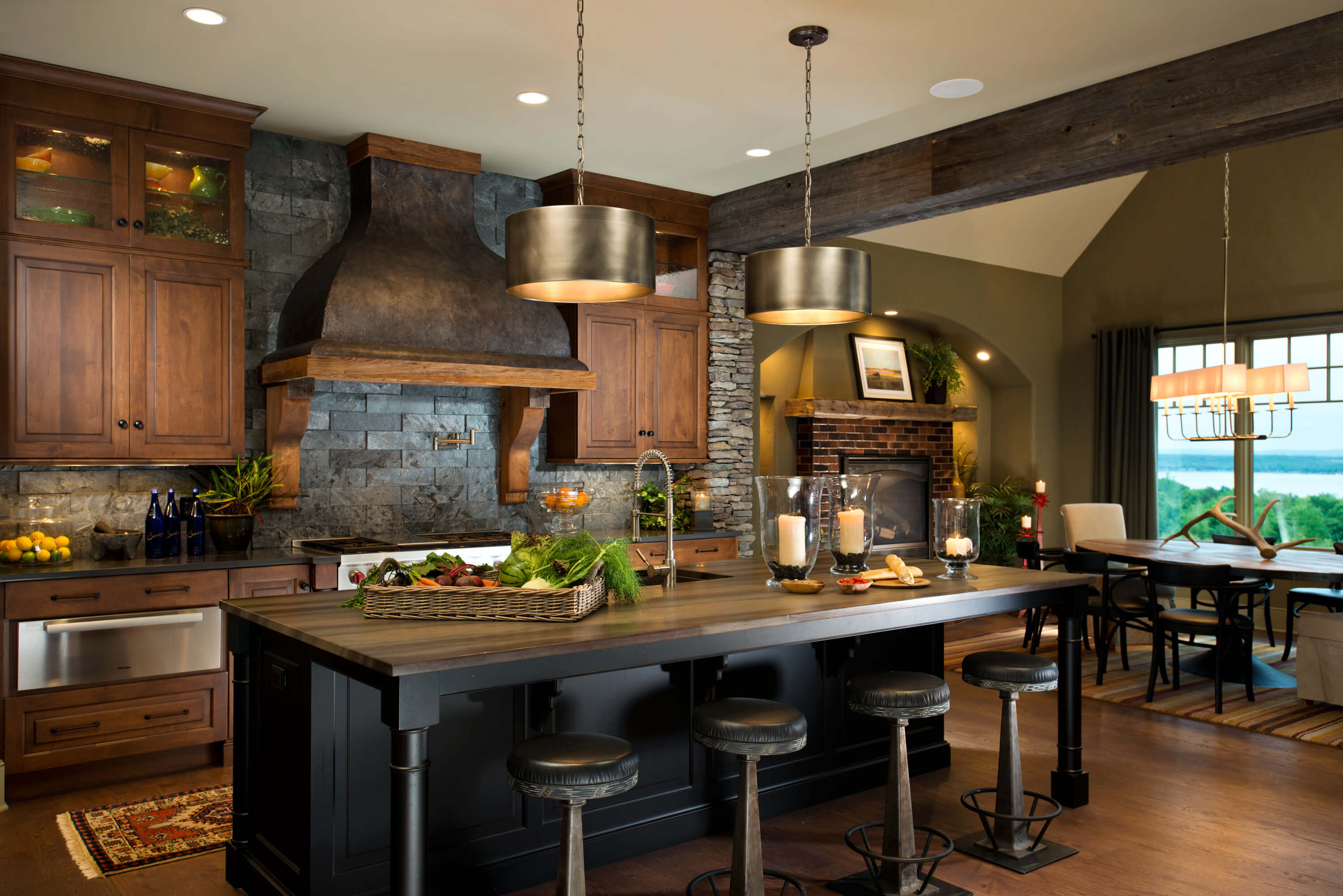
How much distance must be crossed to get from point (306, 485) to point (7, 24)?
236 centimetres

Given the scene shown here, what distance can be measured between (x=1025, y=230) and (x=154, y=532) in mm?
7322

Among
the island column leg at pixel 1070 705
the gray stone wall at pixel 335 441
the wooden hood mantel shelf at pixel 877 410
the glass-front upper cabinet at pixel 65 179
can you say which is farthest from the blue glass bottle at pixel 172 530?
the wooden hood mantel shelf at pixel 877 410

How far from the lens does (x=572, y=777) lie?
2.34 m

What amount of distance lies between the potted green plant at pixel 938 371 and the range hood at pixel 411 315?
169 inches

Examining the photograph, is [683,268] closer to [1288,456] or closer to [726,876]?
[726,876]

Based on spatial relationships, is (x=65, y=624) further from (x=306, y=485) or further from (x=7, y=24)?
(x=7, y=24)

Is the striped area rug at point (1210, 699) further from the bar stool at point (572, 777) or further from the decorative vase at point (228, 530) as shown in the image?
the decorative vase at point (228, 530)

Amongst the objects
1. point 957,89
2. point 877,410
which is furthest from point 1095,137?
point 877,410

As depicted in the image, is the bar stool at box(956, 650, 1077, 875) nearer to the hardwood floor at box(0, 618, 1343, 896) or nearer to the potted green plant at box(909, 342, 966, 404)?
the hardwood floor at box(0, 618, 1343, 896)

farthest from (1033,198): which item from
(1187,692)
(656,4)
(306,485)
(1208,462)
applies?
(306,485)

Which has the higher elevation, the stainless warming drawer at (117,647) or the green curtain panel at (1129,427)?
the green curtain panel at (1129,427)

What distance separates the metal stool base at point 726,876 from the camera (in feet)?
9.42

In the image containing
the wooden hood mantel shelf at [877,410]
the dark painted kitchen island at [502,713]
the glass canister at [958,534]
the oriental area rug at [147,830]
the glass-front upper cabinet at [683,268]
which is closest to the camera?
the dark painted kitchen island at [502,713]

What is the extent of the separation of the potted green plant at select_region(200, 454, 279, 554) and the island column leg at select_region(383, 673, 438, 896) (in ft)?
9.44
